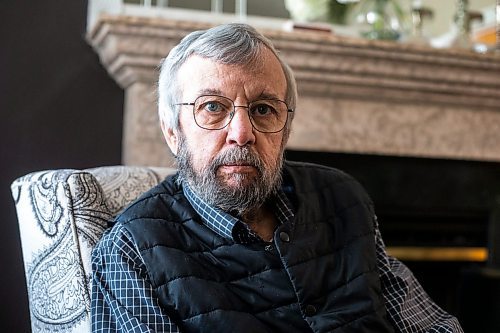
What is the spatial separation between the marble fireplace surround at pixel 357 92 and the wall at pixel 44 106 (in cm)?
6

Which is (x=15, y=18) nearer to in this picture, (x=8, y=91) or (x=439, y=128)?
(x=8, y=91)

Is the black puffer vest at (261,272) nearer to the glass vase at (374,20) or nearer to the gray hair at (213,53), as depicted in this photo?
the gray hair at (213,53)

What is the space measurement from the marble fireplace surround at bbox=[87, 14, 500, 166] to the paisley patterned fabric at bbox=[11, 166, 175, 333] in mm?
770

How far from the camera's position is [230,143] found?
4.07 feet

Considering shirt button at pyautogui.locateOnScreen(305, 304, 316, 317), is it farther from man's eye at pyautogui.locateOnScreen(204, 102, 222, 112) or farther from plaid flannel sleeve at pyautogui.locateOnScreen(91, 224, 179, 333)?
man's eye at pyautogui.locateOnScreen(204, 102, 222, 112)

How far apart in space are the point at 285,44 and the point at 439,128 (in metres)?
0.74

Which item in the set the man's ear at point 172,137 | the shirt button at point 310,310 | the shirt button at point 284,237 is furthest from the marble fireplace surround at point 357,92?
the shirt button at point 310,310

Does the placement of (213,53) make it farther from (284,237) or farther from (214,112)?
(284,237)

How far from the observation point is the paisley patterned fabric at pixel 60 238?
4.21ft

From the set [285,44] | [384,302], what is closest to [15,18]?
[285,44]

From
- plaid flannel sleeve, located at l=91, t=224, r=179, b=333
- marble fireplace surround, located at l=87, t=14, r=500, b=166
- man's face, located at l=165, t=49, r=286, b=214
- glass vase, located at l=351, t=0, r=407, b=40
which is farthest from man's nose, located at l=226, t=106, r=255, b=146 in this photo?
glass vase, located at l=351, t=0, r=407, b=40

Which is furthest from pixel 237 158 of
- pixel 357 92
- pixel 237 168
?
pixel 357 92

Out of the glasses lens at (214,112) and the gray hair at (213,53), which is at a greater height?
the gray hair at (213,53)

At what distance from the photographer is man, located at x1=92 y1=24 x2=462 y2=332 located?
3.81 feet
